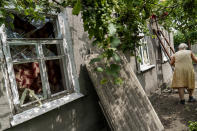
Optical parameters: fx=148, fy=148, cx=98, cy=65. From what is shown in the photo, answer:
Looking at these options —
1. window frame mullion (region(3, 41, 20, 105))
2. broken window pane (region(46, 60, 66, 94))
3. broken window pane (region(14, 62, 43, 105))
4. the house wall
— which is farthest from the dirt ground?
window frame mullion (region(3, 41, 20, 105))

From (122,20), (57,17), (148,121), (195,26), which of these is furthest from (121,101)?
(195,26)

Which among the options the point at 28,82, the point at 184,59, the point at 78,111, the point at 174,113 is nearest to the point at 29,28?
the point at 28,82

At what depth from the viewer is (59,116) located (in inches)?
101

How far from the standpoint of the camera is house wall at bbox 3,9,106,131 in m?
2.43

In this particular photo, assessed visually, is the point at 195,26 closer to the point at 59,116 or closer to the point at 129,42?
the point at 129,42

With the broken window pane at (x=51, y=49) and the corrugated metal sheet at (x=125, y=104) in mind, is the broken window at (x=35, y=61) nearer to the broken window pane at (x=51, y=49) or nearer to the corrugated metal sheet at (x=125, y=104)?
the broken window pane at (x=51, y=49)

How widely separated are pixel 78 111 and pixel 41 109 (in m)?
0.81

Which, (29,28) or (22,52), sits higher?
(29,28)

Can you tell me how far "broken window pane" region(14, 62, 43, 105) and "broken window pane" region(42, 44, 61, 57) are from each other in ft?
0.91

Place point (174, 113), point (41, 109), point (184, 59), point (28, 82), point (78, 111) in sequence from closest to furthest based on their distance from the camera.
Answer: point (41, 109), point (28, 82), point (78, 111), point (174, 113), point (184, 59)

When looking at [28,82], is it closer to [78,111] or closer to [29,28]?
[29,28]

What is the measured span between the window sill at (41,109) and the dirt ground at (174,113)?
2198 mm

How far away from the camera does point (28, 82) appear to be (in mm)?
2449

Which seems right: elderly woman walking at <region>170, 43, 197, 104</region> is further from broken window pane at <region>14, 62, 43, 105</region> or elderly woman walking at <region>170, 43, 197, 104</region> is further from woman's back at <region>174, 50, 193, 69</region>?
broken window pane at <region>14, 62, 43, 105</region>
